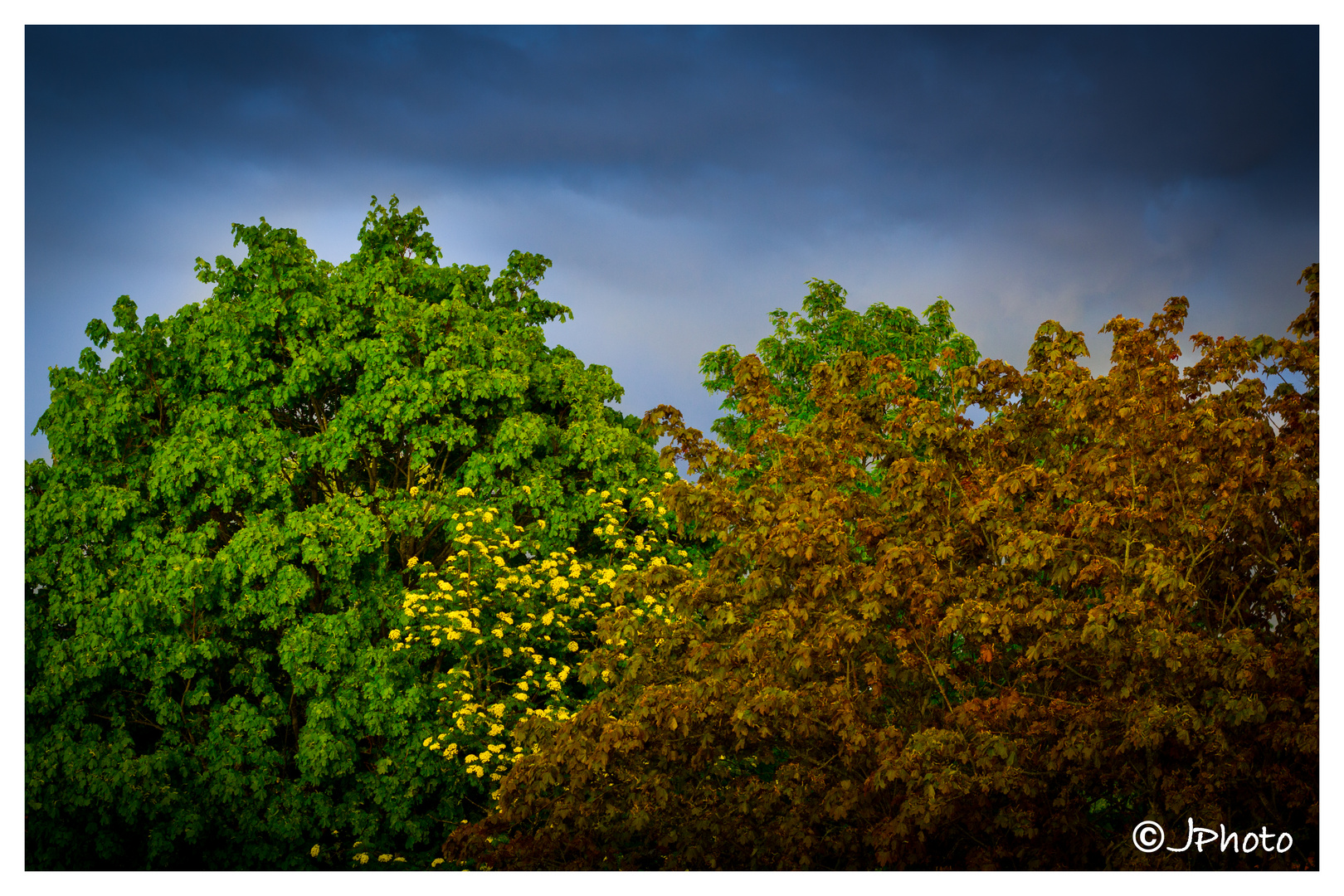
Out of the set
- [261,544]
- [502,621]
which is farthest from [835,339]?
[261,544]

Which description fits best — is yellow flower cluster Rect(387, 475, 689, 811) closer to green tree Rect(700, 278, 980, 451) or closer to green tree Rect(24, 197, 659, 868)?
green tree Rect(24, 197, 659, 868)

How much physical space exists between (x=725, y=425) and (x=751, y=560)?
10.7 m

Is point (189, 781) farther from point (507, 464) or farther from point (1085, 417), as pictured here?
point (1085, 417)

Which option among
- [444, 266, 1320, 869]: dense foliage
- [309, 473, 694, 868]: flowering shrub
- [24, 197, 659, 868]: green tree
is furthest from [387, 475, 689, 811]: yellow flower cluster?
[444, 266, 1320, 869]: dense foliage

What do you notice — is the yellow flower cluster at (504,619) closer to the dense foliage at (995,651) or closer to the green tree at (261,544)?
the green tree at (261,544)

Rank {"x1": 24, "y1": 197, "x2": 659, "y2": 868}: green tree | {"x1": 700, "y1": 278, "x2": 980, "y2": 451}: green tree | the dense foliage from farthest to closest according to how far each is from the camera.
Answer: {"x1": 700, "y1": 278, "x2": 980, "y2": 451}: green tree
{"x1": 24, "y1": 197, "x2": 659, "y2": 868}: green tree
the dense foliage

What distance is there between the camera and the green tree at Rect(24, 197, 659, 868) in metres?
13.8

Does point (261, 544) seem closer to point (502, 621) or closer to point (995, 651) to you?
point (502, 621)

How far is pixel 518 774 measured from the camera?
9594 mm

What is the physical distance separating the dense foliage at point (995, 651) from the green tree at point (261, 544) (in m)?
4.61

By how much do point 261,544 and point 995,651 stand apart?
910cm

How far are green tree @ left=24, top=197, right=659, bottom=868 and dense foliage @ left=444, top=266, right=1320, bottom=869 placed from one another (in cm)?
461

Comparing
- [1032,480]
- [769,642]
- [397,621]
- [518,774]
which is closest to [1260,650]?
[1032,480]

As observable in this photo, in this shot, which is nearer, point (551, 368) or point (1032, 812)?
point (1032, 812)
